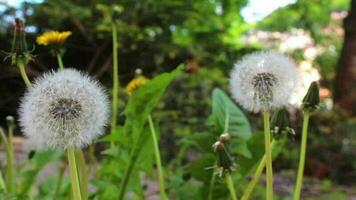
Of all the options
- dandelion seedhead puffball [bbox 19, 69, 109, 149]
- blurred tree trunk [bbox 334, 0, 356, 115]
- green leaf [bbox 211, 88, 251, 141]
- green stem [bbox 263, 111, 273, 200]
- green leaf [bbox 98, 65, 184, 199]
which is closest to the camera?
dandelion seedhead puffball [bbox 19, 69, 109, 149]

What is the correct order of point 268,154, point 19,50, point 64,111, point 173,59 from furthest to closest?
point 173,59 < point 19,50 < point 268,154 < point 64,111

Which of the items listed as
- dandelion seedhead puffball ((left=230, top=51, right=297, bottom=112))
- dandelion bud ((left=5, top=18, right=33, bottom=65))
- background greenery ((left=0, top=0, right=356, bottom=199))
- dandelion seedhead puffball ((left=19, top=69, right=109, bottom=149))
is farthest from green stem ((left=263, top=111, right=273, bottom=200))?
background greenery ((left=0, top=0, right=356, bottom=199))

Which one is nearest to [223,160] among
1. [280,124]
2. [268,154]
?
[268,154]

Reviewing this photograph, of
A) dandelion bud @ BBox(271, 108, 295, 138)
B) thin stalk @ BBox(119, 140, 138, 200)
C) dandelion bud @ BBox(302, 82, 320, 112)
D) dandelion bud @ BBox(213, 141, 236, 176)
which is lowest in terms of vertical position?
thin stalk @ BBox(119, 140, 138, 200)

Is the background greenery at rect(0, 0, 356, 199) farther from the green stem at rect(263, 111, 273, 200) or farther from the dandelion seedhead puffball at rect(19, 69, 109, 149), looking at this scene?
the dandelion seedhead puffball at rect(19, 69, 109, 149)

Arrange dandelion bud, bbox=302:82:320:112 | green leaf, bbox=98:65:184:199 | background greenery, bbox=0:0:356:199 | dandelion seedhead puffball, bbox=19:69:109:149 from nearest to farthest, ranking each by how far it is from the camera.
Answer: dandelion seedhead puffball, bbox=19:69:109:149 < dandelion bud, bbox=302:82:320:112 < green leaf, bbox=98:65:184:199 < background greenery, bbox=0:0:356:199

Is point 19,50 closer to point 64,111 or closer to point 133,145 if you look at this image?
point 64,111

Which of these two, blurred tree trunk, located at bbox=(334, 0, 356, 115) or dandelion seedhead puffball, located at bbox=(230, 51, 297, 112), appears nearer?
dandelion seedhead puffball, located at bbox=(230, 51, 297, 112)
